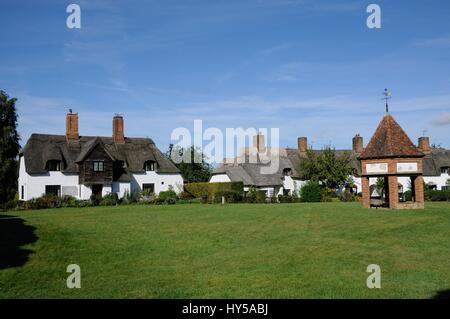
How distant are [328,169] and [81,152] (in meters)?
28.8

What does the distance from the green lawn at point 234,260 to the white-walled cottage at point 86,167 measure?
1055 inches

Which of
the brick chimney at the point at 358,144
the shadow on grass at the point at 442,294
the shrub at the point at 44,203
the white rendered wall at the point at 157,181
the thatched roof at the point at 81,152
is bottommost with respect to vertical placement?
the shadow on grass at the point at 442,294

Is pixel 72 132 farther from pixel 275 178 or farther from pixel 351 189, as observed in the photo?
pixel 351 189

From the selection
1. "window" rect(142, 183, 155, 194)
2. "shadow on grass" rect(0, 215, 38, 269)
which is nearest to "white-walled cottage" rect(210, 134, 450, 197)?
"window" rect(142, 183, 155, 194)

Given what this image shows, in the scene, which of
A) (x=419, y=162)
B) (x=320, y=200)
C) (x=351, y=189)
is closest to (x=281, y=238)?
(x=419, y=162)

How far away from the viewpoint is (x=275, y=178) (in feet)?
194

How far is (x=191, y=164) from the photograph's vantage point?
272 ft

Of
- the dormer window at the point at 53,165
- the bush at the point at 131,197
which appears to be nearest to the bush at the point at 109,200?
the bush at the point at 131,197

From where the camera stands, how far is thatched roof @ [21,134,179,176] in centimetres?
4622

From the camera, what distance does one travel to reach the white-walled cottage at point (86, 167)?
4575cm

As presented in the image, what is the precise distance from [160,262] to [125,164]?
3922 cm

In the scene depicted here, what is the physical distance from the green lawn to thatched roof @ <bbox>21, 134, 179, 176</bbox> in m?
27.5

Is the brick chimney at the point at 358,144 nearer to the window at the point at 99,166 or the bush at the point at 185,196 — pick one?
the bush at the point at 185,196

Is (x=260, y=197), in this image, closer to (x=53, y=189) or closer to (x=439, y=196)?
(x=439, y=196)
